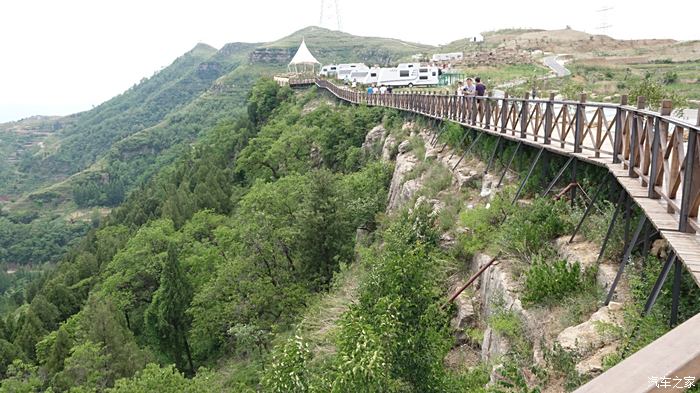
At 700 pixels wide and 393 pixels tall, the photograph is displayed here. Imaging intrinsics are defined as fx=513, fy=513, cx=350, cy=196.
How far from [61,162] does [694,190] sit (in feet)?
694

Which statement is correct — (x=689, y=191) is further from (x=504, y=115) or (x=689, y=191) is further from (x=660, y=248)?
(x=504, y=115)

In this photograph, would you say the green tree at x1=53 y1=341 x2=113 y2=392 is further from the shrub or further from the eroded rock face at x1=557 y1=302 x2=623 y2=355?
the eroded rock face at x1=557 y1=302 x2=623 y2=355

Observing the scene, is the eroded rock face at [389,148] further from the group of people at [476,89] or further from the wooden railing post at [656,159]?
the wooden railing post at [656,159]

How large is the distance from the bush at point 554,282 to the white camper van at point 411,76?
2005 inches

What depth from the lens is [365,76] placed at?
73.4m

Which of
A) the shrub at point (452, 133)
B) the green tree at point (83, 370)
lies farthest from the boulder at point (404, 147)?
the green tree at point (83, 370)

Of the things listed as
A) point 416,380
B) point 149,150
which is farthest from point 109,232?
point 149,150

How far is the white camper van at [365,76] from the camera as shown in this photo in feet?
226

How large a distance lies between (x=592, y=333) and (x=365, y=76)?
69.9 m

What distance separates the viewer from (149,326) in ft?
105

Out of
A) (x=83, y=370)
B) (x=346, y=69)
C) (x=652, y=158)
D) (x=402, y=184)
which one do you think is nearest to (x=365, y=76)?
(x=346, y=69)

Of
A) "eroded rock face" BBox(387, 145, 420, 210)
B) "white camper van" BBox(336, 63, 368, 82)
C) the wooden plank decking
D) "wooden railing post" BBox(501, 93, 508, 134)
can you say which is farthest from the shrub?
"white camper van" BBox(336, 63, 368, 82)

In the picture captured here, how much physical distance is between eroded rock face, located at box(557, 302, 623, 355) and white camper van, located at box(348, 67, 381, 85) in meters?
61.9

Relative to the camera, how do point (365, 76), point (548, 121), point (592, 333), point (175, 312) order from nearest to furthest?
point (592, 333)
point (548, 121)
point (175, 312)
point (365, 76)
